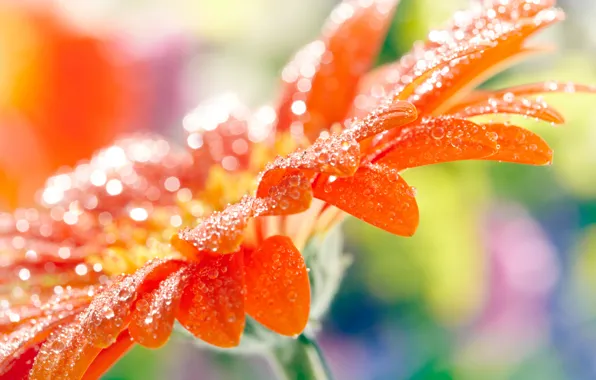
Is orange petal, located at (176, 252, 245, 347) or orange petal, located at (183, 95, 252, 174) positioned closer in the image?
orange petal, located at (176, 252, 245, 347)

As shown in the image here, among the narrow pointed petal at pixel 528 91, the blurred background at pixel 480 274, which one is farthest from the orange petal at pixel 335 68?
the blurred background at pixel 480 274

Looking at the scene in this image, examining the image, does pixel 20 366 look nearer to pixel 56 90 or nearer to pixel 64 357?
pixel 64 357

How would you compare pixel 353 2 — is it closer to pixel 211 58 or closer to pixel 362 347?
pixel 362 347

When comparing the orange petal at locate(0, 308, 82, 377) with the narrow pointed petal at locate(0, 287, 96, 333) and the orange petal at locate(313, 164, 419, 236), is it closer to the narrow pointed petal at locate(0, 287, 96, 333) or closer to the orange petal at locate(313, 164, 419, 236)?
the narrow pointed petal at locate(0, 287, 96, 333)

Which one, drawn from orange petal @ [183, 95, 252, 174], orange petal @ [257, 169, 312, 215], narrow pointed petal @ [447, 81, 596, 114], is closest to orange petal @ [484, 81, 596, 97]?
narrow pointed petal @ [447, 81, 596, 114]

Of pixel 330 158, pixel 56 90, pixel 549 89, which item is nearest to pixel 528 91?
pixel 549 89

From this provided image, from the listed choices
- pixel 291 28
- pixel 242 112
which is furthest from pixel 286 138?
pixel 291 28

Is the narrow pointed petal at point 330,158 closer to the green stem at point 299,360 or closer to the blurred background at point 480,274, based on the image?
the green stem at point 299,360
